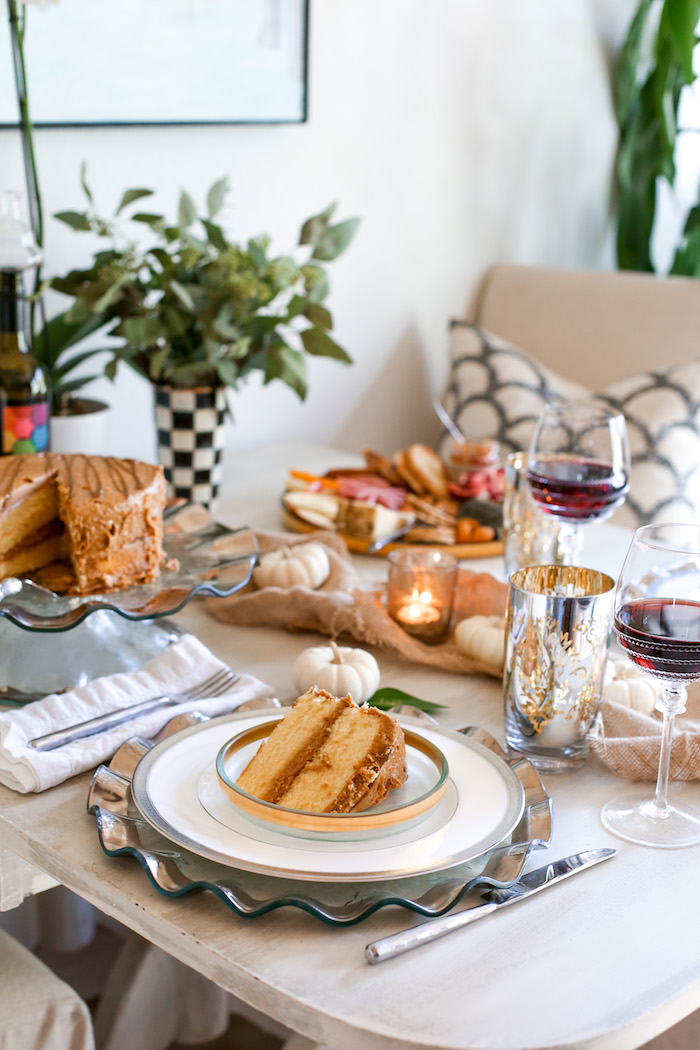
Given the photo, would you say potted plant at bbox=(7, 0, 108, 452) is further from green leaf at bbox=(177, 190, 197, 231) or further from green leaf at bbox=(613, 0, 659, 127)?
green leaf at bbox=(613, 0, 659, 127)

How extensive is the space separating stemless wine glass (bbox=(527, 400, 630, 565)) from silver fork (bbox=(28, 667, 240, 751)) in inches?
17.1

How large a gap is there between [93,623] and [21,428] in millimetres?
425

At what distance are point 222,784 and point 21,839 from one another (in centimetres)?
16

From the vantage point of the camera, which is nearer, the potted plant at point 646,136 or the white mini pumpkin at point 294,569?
the white mini pumpkin at point 294,569

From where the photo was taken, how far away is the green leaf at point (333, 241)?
1.63 metres

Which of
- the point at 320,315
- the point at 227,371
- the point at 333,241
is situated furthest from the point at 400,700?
the point at 333,241

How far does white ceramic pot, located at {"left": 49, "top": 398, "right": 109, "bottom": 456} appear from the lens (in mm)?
1571

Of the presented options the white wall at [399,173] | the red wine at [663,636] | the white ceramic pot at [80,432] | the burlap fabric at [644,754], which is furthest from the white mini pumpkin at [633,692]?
the white wall at [399,173]

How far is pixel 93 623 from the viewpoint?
1048 millimetres

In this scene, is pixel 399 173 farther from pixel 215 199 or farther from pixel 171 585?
pixel 171 585

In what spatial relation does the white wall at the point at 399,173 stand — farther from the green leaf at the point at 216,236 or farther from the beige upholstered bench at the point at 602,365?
the green leaf at the point at 216,236

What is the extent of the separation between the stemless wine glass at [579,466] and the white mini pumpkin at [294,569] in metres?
0.27

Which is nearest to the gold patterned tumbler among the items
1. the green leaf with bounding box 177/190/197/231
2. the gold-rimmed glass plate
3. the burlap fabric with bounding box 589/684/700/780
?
the burlap fabric with bounding box 589/684/700/780

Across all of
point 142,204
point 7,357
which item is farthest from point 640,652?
point 142,204
